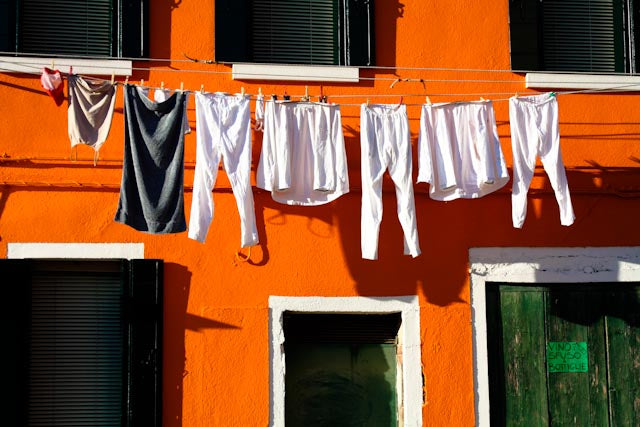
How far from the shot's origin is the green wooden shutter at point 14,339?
306 inches

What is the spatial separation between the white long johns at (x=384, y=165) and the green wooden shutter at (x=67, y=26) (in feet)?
8.04

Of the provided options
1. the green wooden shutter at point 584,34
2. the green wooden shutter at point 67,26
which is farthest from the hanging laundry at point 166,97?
the green wooden shutter at point 584,34

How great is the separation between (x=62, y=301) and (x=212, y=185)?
169 cm

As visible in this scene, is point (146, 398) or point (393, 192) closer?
point (146, 398)

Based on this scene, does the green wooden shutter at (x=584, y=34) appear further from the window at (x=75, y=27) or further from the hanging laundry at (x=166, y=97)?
the window at (x=75, y=27)

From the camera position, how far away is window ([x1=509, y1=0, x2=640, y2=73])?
29.6 ft

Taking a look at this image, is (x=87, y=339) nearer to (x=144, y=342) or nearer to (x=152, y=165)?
(x=144, y=342)

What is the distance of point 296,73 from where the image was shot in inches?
337

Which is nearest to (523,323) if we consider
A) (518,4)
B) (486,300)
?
(486,300)

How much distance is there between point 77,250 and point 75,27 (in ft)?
6.66

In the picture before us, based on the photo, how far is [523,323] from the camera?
8.56 meters

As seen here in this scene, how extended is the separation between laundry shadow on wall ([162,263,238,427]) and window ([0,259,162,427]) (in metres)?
0.10

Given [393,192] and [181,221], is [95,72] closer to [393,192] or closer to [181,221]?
[181,221]

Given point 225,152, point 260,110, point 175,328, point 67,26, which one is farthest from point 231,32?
point 175,328
